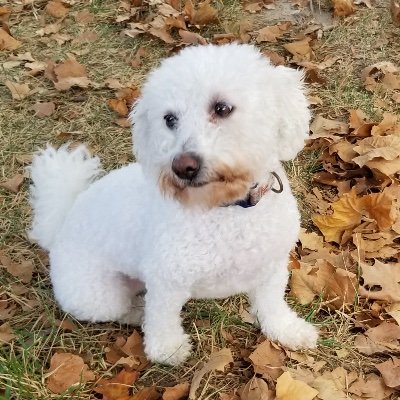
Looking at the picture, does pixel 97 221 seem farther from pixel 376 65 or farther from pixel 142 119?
pixel 376 65

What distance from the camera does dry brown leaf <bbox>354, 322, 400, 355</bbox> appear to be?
8.77ft

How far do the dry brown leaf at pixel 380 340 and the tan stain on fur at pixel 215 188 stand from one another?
1.02 m

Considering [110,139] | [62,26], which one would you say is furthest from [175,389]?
[62,26]

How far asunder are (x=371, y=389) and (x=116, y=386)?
1012 millimetres

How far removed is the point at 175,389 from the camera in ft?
8.21

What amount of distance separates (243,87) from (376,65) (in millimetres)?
2428

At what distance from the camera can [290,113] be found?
212 cm

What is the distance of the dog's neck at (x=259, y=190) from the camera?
2.22m

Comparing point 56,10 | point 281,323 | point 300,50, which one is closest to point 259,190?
point 281,323

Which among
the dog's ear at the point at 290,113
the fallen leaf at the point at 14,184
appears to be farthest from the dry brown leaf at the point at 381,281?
the fallen leaf at the point at 14,184

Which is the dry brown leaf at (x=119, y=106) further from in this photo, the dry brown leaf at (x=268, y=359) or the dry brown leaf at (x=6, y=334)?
Answer: the dry brown leaf at (x=268, y=359)

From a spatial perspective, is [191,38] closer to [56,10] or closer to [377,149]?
[56,10]

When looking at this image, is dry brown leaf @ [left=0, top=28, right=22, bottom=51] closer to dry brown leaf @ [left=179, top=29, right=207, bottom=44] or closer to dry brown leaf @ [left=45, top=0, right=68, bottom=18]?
dry brown leaf @ [left=45, top=0, right=68, bottom=18]

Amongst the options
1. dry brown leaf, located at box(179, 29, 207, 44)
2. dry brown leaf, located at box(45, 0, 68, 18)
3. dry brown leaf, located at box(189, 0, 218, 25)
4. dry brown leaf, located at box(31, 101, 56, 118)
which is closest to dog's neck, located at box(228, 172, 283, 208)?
dry brown leaf, located at box(31, 101, 56, 118)
